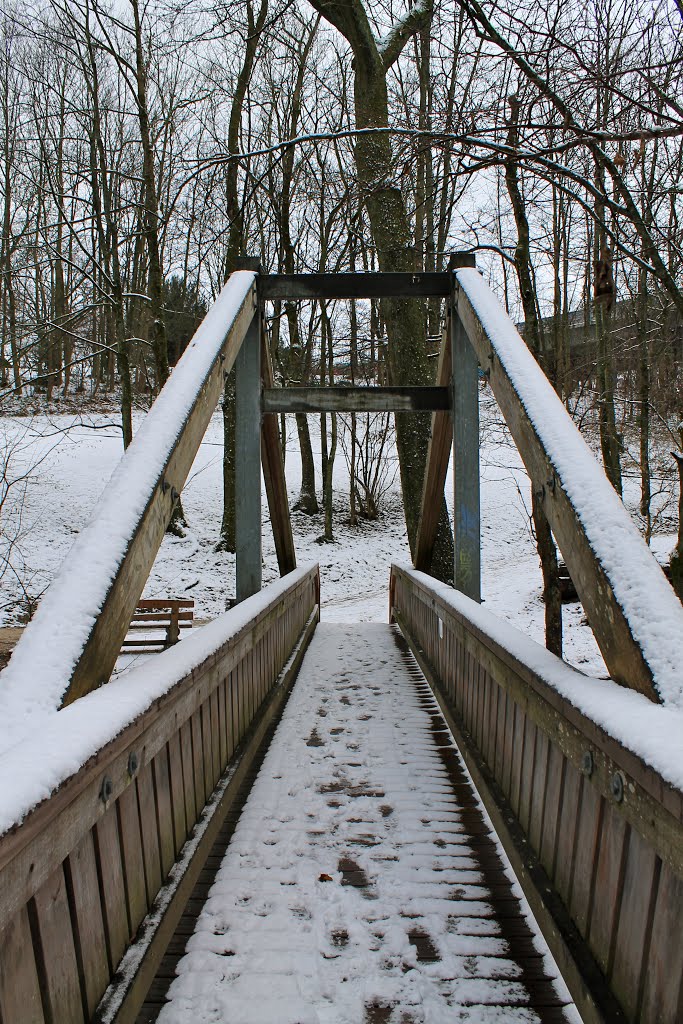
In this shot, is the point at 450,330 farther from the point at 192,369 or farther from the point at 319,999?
the point at 319,999

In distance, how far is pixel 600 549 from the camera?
1856 mm

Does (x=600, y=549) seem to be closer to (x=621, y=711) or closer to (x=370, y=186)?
(x=621, y=711)

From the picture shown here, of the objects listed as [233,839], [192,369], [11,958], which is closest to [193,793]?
[233,839]

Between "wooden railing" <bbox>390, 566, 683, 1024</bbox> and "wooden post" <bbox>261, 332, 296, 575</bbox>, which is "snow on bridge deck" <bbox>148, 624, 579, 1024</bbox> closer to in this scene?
"wooden railing" <bbox>390, 566, 683, 1024</bbox>

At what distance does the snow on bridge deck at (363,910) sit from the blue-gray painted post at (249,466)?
4.94 feet

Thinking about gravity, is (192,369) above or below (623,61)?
below

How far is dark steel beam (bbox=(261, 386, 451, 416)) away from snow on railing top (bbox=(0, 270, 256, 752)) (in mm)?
2082

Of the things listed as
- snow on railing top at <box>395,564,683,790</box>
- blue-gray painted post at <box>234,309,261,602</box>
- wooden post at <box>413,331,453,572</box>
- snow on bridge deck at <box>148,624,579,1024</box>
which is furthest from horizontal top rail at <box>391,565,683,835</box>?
wooden post at <box>413,331,453,572</box>

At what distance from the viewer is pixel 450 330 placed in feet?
16.0

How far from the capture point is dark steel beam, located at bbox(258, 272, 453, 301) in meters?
4.79

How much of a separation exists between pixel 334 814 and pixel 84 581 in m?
1.47

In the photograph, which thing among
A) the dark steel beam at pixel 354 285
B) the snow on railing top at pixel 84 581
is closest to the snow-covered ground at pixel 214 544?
the dark steel beam at pixel 354 285

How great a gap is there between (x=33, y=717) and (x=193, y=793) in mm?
1009

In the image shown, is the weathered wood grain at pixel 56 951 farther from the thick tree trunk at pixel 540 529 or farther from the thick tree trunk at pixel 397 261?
the thick tree trunk at pixel 397 261
